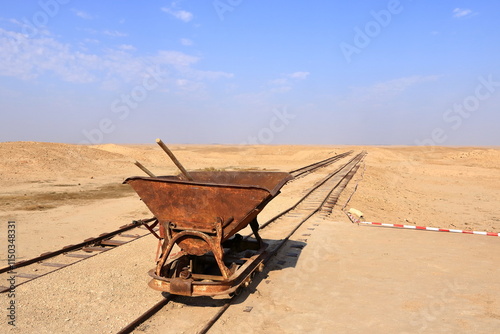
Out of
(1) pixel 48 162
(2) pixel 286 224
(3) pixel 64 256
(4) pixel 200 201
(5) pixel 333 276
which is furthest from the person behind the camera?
(1) pixel 48 162

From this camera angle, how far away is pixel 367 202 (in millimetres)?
15258

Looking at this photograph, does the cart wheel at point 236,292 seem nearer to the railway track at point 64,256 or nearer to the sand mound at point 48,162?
the railway track at point 64,256

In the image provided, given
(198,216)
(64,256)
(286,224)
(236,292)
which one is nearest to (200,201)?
(198,216)

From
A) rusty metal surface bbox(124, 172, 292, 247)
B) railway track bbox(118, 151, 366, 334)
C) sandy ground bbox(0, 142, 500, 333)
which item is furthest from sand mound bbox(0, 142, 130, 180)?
rusty metal surface bbox(124, 172, 292, 247)

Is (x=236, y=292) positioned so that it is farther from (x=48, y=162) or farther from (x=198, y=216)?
Result: (x=48, y=162)

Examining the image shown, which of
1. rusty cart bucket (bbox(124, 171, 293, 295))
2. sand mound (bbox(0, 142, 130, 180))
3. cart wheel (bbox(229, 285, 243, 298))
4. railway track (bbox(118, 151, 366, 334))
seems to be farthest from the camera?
sand mound (bbox(0, 142, 130, 180))

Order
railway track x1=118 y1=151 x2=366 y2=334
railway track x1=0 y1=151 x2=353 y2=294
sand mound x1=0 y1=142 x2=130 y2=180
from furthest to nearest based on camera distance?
sand mound x1=0 y1=142 x2=130 y2=180
railway track x1=0 y1=151 x2=353 y2=294
railway track x1=118 y1=151 x2=366 y2=334

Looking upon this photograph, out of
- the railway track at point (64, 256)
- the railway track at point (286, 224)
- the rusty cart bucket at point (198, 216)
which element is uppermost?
the rusty cart bucket at point (198, 216)

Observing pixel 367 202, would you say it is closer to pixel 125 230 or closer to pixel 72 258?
pixel 125 230

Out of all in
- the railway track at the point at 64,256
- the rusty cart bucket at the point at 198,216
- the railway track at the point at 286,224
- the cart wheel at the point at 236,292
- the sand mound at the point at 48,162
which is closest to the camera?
the railway track at the point at 286,224

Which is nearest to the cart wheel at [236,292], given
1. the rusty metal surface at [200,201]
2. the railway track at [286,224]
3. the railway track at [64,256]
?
the railway track at [286,224]

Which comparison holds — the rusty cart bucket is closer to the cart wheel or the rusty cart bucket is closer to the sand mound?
the cart wheel

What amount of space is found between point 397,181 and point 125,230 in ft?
74.0

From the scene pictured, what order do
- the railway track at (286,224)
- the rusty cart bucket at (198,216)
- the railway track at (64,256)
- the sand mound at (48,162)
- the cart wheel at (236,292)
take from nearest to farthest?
the railway track at (286,224)
the rusty cart bucket at (198,216)
the cart wheel at (236,292)
the railway track at (64,256)
the sand mound at (48,162)
